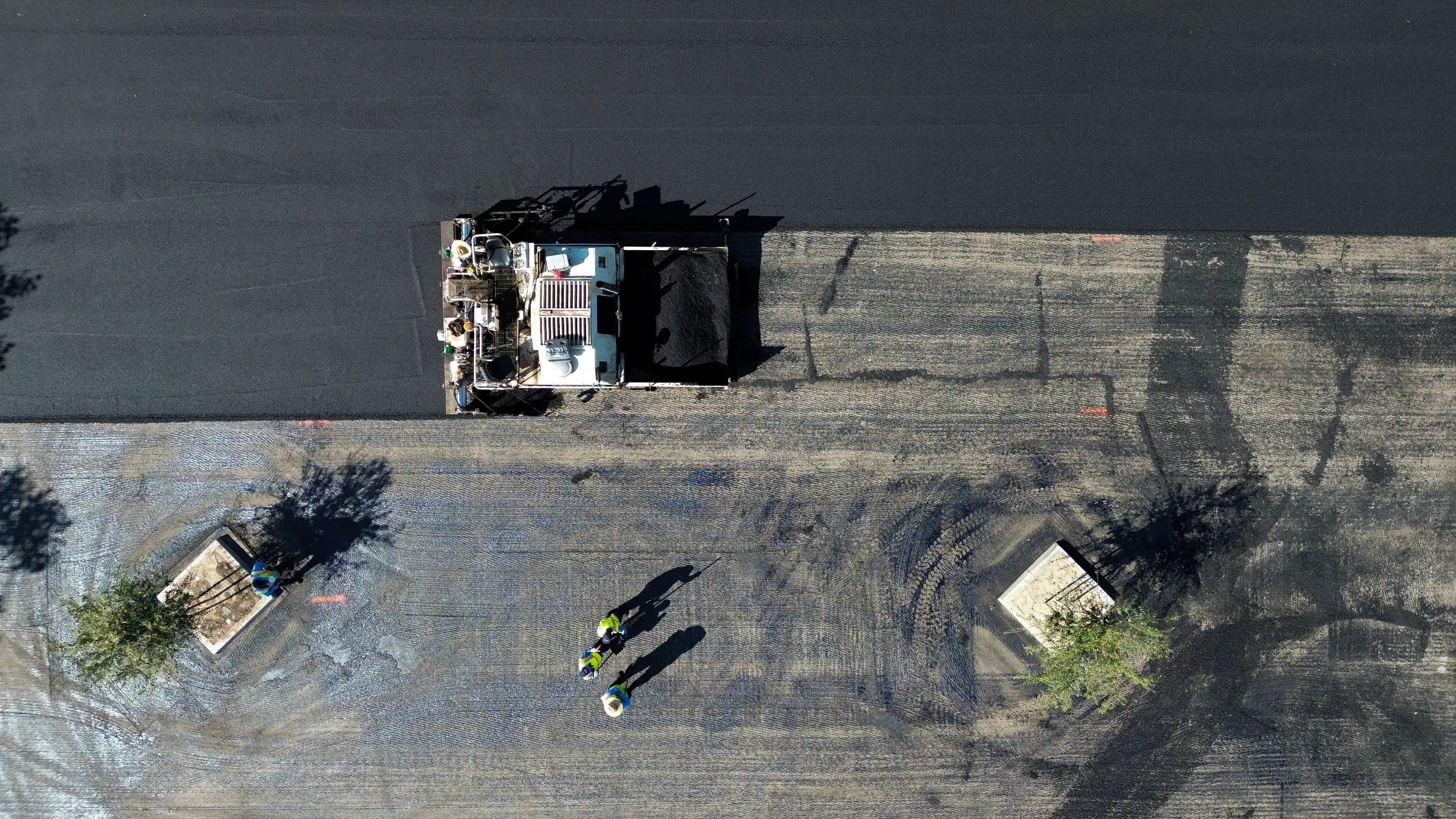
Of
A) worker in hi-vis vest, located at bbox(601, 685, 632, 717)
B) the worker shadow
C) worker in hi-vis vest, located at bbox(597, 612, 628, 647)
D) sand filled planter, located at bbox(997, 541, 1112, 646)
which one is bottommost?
worker in hi-vis vest, located at bbox(601, 685, 632, 717)

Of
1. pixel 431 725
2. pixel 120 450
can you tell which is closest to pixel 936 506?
pixel 431 725

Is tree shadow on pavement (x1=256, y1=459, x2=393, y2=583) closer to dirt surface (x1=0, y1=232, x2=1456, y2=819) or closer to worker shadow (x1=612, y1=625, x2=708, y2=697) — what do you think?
dirt surface (x1=0, y1=232, x2=1456, y2=819)

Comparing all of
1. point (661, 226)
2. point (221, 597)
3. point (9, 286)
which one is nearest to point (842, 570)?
point (661, 226)

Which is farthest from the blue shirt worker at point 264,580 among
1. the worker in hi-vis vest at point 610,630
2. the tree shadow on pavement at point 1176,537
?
the tree shadow on pavement at point 1176,537

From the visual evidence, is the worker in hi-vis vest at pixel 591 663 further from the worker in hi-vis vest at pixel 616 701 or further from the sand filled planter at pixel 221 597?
the sand filled planter at pixel 221 597

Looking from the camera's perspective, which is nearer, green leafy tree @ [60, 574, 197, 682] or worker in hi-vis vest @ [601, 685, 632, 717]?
green leafy tree @ [60, 574, 197, 682]

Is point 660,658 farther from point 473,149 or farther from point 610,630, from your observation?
point 473,149

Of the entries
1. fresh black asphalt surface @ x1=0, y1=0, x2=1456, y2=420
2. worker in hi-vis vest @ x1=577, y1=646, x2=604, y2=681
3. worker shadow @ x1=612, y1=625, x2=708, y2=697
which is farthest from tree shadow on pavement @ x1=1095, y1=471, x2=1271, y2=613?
worker in hi-vis vest @ x1=577, y1=646, x2=604, y2=681
